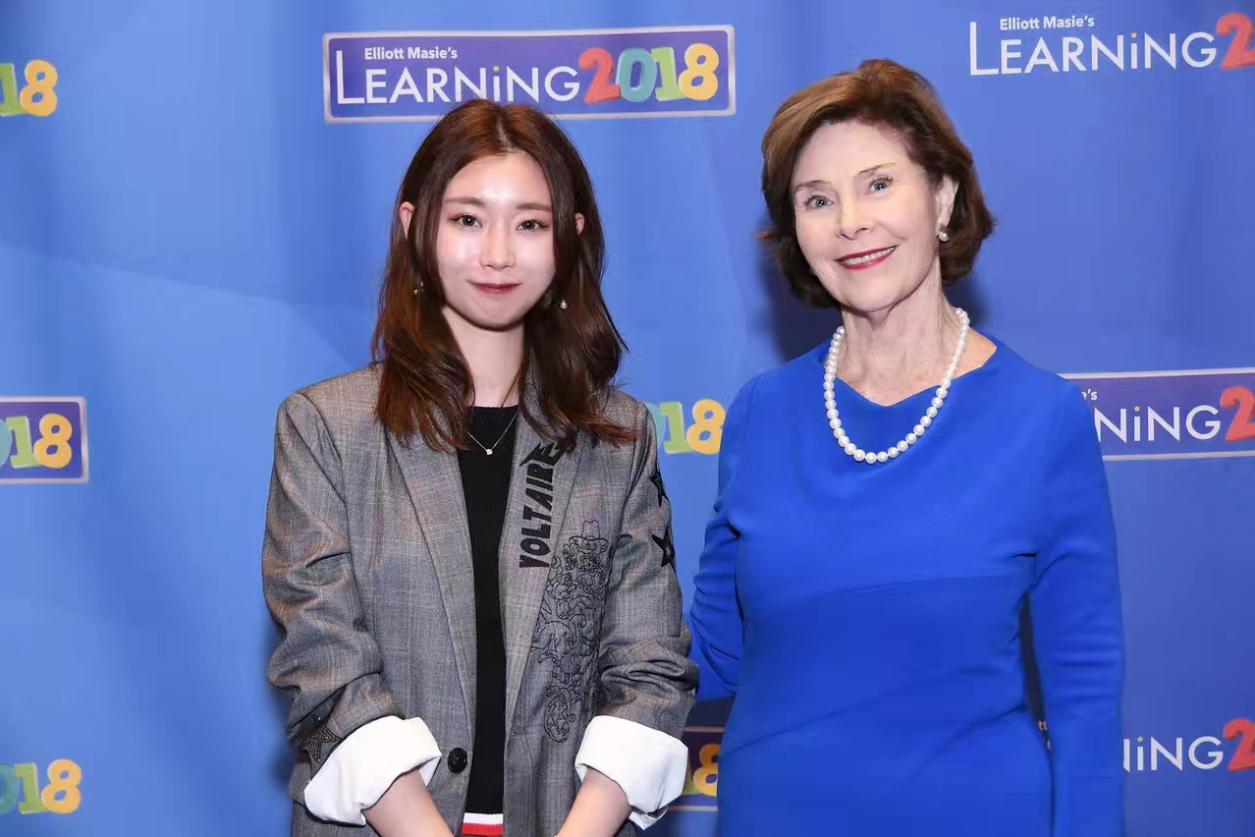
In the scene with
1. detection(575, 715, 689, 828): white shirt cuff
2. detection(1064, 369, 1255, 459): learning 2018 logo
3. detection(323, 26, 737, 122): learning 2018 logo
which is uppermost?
detection(323, 26, 737, 122): learning 2018 logo

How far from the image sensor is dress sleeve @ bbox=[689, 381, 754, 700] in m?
1.91

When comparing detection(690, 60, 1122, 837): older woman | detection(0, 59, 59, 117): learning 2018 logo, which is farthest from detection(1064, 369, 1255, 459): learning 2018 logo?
detection(0, 59, 59, 117): learning 2018 logo

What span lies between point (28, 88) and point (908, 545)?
2084 millimetres

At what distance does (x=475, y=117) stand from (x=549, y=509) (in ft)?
1.73

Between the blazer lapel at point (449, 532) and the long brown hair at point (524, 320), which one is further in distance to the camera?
the long brown hair at point (524, 320)

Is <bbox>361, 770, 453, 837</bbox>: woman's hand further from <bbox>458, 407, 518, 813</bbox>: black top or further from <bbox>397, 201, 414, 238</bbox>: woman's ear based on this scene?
<bbox>397, 201, 414, 238</bbox>: woman's ear

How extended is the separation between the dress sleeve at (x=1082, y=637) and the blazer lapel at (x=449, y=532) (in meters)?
0.70

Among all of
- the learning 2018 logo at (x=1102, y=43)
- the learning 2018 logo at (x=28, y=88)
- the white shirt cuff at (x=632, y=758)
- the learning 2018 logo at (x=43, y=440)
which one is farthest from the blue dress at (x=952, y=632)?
the learning 2018 logo at (x=28, y=88)

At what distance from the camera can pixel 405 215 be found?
6.07ft

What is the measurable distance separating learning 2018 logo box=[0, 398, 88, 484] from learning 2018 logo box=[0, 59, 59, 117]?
23.2 inches

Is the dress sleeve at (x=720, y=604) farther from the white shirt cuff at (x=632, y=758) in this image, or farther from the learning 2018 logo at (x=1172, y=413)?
the learning 2018 logo at (x=1172, y=413)

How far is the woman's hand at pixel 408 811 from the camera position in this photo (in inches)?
63.9

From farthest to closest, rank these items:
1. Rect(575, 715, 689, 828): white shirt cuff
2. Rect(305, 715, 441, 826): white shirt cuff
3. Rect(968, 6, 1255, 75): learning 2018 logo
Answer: Rect(968, 6, 1255, 75): learning 2018 logo, Rect(575, 715, 689, 828): white shirt cuff, Rect(305, 715, 441, 826): white shirt cuff

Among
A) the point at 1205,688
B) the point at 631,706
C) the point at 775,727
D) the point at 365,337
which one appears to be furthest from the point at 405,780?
the point at 1205,688
